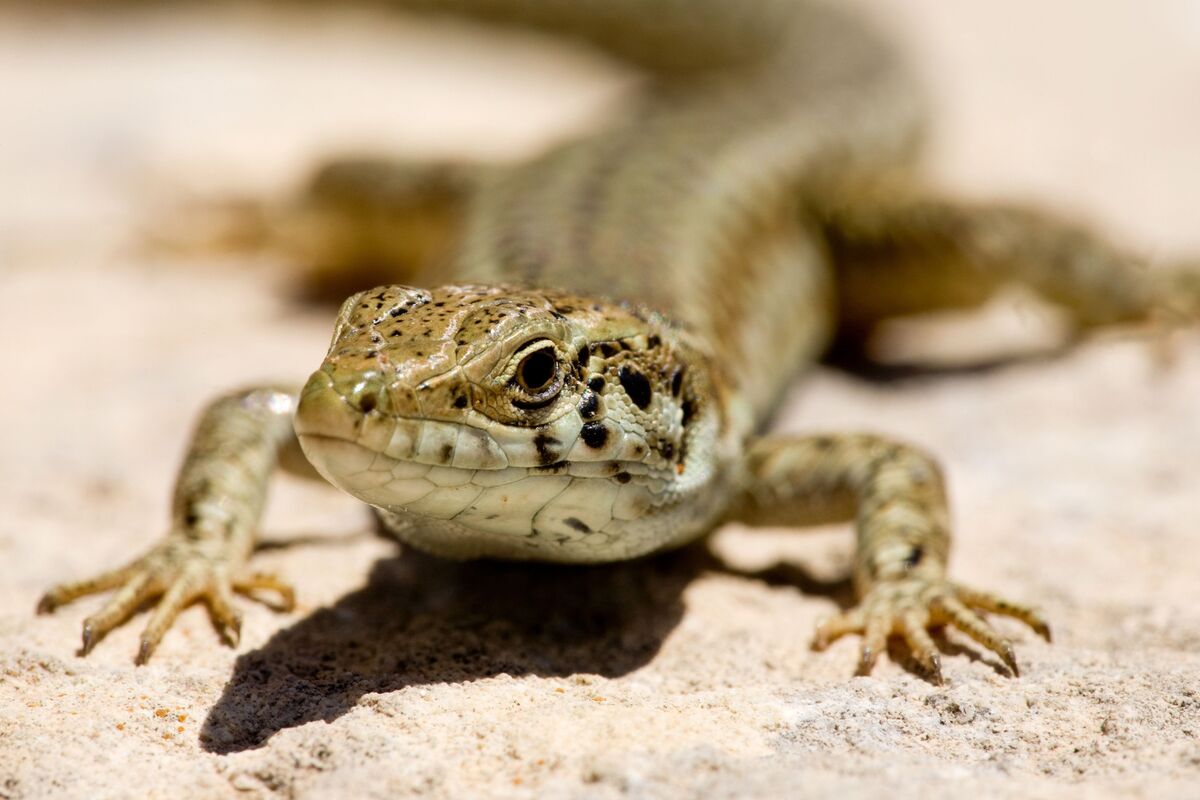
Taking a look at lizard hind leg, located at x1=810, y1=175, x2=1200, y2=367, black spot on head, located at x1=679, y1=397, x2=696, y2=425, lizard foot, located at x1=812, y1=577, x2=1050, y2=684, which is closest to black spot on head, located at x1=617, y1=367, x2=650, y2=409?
black spot on head, located at x1=679, y1=397, x2=696, y2=425

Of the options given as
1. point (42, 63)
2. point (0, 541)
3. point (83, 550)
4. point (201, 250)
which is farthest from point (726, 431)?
point (42, 63)

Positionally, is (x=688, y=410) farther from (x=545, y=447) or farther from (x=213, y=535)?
(x=213, y=535)

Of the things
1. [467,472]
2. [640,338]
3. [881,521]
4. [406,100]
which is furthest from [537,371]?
[406,100]

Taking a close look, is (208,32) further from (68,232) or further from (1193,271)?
(1193,271)

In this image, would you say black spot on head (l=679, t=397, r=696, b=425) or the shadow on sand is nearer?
the shadow on sand

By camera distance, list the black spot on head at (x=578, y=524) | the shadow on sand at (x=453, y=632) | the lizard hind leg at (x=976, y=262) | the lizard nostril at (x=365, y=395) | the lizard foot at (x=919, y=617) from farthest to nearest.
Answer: the lizard hind leg at (x=976, y=262)
the lizard foot at (x=919, y=617)
the black spot on head at (x=578, y=524)
the shadow on sand at (x=453, y=632)
the lizard nostril at (x=365, y=395)

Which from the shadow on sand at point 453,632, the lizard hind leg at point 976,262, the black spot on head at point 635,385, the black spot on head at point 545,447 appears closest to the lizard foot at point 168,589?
→ the shadow on sand at point 453,632

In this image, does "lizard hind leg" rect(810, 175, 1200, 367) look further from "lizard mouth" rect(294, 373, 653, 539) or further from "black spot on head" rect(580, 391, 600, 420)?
"black spot on head" rect(580, 391, 600, 420)

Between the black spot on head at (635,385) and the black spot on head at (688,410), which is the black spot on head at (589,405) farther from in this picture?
the black spot on head at (688,410)
